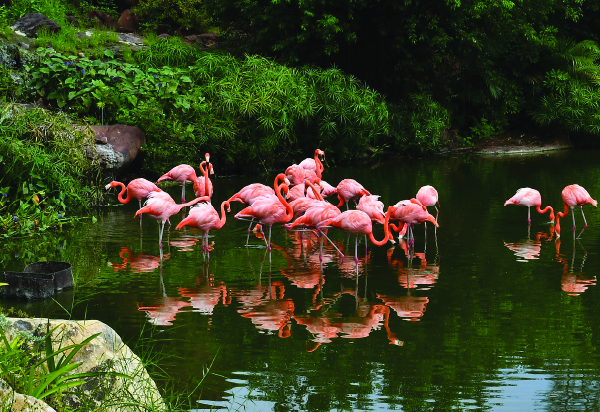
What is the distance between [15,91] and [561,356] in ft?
35.9

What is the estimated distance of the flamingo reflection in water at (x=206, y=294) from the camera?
614 cm

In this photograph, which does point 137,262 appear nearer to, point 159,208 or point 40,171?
point 159,208

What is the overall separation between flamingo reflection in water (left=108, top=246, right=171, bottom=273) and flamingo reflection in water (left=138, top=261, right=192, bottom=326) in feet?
3.05

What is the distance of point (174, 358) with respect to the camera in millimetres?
4988

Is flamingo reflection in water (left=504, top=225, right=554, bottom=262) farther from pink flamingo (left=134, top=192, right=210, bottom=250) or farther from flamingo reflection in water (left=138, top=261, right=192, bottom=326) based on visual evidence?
pink flamingo (left=134, top=192, right=210, bottom=250)

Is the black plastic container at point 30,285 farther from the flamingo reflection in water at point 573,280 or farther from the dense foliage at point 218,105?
the dense foliage at point 218,105

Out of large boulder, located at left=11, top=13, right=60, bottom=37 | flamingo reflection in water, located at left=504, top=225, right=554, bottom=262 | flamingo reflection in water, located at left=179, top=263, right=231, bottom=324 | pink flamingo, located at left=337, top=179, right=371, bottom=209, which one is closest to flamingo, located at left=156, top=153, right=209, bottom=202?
pink flamingo, located at left=337, top=179, right=371, bottom=209

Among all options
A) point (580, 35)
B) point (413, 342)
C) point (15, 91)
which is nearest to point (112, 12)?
point (15, 91)

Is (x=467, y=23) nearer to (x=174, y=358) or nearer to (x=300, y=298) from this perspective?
(x=300, y=298)

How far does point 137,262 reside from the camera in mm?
7625

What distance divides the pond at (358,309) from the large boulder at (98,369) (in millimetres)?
221

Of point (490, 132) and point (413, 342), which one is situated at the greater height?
point (490, 132)

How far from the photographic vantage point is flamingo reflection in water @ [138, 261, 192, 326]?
579cm

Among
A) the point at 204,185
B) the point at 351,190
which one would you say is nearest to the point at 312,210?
the point at 351,190
